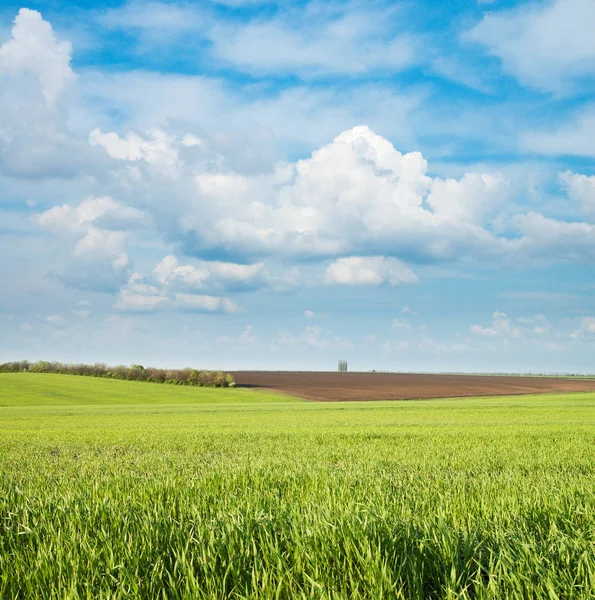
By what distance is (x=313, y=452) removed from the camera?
1225 cm

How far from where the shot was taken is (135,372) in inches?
3799

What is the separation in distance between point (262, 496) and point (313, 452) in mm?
6788

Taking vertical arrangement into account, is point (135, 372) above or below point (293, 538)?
below

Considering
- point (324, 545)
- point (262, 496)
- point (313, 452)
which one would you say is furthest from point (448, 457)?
point (324, 545)

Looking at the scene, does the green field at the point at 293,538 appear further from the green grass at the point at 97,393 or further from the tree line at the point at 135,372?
the tree line at the point at 135,372

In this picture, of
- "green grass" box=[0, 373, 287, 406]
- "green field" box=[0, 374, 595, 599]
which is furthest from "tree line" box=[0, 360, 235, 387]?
"green field" box=[0, 374, 595, 599]

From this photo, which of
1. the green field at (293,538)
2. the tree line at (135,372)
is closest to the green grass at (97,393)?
the tree line at (135,372)

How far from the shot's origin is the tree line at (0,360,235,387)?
9238 centimetres

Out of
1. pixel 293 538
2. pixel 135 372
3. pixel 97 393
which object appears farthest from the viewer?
pixel 135 372

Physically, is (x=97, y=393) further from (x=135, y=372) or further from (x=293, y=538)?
(x=293, y=538)

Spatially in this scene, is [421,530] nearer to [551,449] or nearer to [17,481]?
[17,481]

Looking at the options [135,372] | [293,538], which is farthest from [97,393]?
[293,538]

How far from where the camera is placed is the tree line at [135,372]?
303 ft

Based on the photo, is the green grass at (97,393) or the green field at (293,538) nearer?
the green field at (293,538)
